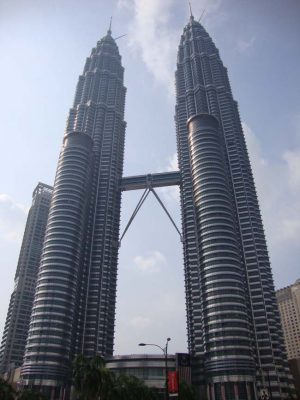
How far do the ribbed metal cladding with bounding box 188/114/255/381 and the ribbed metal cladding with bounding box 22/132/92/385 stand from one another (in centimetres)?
5450

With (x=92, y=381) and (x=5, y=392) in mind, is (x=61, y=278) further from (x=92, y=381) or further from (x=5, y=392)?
(x=92, y=381)

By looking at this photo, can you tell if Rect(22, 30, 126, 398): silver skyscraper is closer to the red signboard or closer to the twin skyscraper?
the twin skyscraper

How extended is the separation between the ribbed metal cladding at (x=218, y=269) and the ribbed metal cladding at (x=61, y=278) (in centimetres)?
5450

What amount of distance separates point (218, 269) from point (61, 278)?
6531 centimetres

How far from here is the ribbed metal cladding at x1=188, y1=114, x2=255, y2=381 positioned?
464 feet

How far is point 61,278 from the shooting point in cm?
16125

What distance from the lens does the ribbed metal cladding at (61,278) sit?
147125mm

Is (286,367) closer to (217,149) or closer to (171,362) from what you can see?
(171,362)

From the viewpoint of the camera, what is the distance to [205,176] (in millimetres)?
180750

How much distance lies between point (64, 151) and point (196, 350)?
11341cm

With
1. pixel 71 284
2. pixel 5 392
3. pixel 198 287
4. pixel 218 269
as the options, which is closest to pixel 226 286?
pixel 218 269

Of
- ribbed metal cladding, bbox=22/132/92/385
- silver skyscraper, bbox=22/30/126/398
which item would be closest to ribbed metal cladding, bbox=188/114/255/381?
silver skyscraper, bbox=22/30/126/398

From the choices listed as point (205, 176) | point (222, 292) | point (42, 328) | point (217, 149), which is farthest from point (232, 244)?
point (42, 328)

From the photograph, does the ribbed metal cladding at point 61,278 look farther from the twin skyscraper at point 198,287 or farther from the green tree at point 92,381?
the green tree at point 92,381
